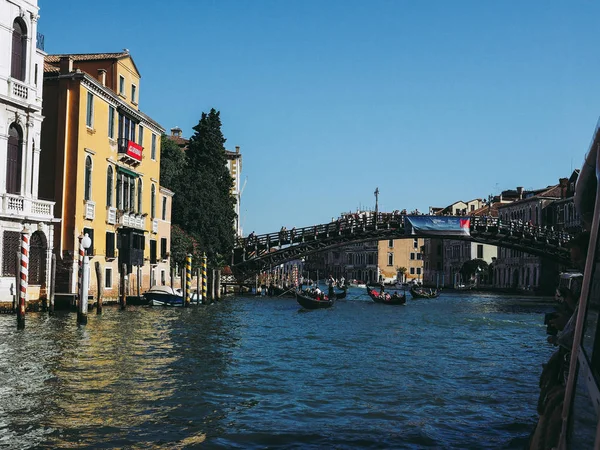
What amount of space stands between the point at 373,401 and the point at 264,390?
3.91 ft

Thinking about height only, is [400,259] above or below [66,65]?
below

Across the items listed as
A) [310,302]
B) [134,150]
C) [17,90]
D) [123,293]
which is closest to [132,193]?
[134,150]

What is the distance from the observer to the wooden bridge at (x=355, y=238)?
3212cm

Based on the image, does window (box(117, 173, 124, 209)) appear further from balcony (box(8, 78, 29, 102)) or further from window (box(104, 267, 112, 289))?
balcony (box(8, 78, 29, 102))

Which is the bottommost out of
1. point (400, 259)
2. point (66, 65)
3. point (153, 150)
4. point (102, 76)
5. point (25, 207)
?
point (400, 259)

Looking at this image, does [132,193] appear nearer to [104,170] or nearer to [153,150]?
[104,170]

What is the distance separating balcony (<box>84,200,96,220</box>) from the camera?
19.6 m

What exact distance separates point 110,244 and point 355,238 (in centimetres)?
1371

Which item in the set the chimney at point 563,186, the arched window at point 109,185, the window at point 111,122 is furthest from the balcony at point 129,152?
the chimney at point 563,186

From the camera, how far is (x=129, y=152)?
22375 mm

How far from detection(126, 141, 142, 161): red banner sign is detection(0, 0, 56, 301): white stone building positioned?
5.26 meters

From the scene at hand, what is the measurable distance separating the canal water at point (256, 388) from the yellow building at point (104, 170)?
→ 179 inches

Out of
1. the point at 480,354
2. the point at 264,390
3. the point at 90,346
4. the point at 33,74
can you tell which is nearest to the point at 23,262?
the point at 90,346

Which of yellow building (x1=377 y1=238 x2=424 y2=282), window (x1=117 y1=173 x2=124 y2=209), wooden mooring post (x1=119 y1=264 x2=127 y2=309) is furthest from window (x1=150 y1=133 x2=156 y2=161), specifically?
yellow building (x1=377 y1=238 x2=424 y2=282)
